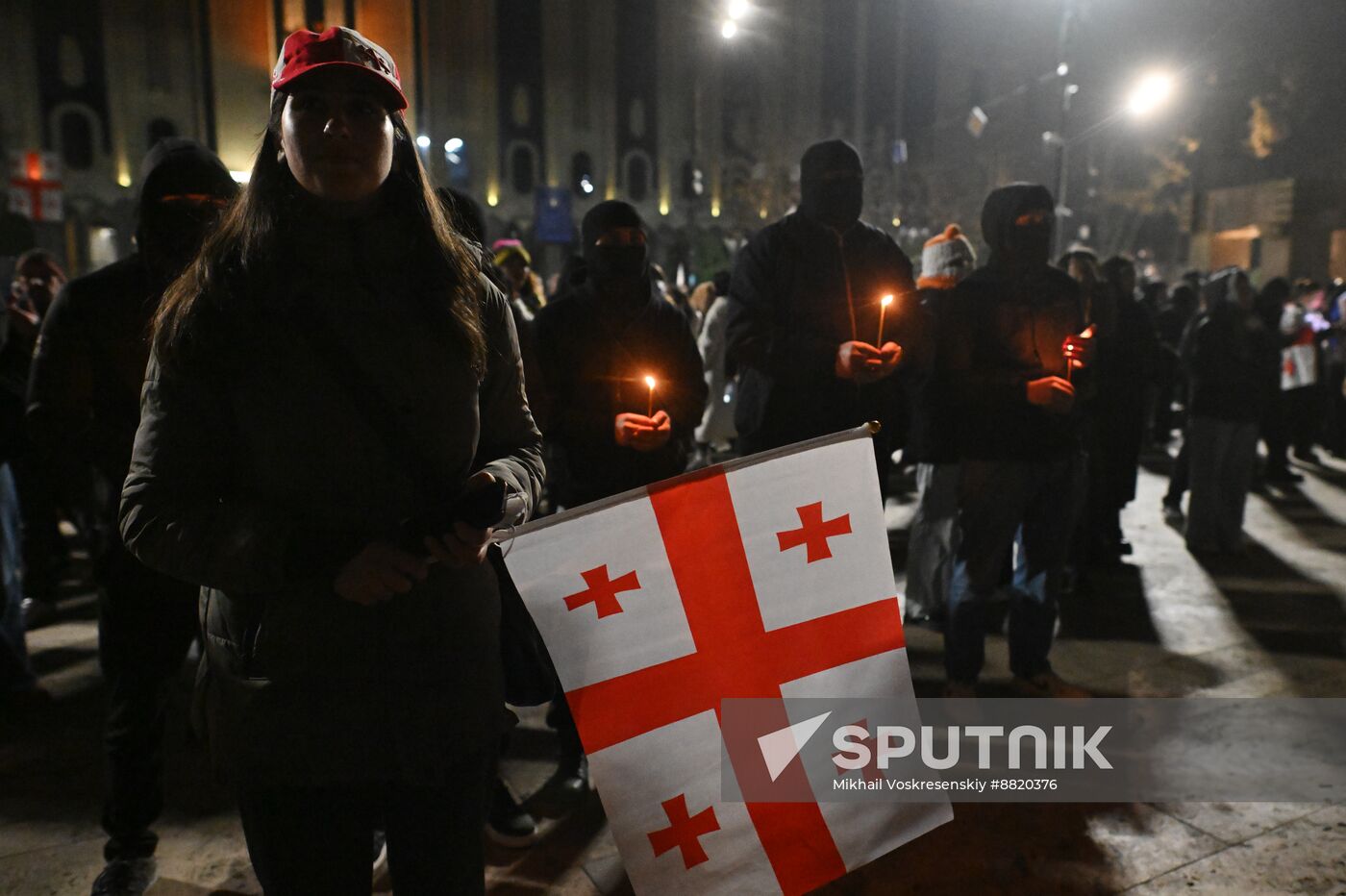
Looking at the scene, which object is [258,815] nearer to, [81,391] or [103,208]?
[81,391]

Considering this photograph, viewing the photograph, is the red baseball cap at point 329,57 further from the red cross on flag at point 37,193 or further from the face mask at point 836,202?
the red cross on flag at point 37,193

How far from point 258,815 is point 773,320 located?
279 centimetres

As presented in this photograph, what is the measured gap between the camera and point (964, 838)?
331 centimetres

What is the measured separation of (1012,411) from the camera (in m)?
4.12

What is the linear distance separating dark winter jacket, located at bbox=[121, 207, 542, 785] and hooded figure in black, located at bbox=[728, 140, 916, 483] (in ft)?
7.72

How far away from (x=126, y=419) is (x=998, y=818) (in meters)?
3.18

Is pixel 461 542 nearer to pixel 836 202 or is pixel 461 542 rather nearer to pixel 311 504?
pixel 311 504

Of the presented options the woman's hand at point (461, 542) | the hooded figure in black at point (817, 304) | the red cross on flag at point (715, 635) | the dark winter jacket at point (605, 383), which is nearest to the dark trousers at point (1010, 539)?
the hooded figure in black at point (817, 304)

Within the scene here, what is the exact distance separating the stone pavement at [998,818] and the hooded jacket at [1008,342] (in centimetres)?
130

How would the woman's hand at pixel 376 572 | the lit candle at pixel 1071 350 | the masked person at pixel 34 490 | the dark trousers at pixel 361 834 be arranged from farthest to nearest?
the masked person at pixel 34 490 → the lit candle at pixel 1071 350 → the dark trousers at pixel 361 834 → the woman's hand at pixel 376 572

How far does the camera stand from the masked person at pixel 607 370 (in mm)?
3801

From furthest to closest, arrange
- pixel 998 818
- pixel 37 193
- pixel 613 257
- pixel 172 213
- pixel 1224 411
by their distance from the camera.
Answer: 1. pixel 37 193
2. pixel 1224 411
3. pixel 613 257
4. pixel 998 818
5. pixel 172 213

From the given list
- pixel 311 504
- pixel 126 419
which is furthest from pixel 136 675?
pixel 311 504

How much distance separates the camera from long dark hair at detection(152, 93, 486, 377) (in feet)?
5.20
